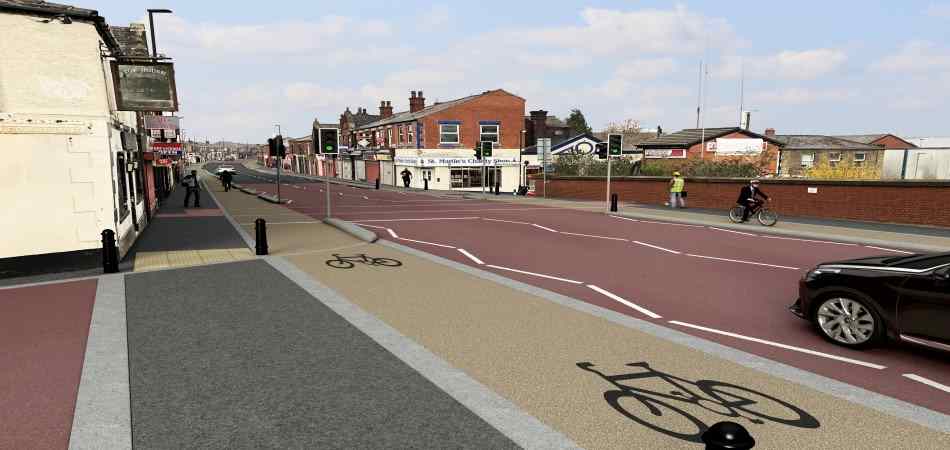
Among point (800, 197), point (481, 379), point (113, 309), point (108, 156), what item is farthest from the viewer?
point (800, 197)

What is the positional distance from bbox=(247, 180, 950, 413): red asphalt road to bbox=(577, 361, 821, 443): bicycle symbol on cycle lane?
1.25 meters

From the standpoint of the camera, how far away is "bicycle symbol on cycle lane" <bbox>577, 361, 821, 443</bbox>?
4434 mm

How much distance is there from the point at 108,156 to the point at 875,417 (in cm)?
1370

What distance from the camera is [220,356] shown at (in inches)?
235

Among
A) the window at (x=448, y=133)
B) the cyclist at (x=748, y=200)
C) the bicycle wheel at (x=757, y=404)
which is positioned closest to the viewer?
the bicycle wheel at (x=757, y=404)

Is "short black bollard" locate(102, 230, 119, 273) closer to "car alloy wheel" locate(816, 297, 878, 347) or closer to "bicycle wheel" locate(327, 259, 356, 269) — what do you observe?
"bicycle wheel" locate(327, 259, 356, 269)

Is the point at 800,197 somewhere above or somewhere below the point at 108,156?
below

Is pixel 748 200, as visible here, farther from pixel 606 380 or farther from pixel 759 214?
pixel 606 380

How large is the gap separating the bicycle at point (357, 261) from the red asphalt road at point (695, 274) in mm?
1597

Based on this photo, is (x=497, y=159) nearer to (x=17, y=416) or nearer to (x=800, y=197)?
(x=800, y=197)

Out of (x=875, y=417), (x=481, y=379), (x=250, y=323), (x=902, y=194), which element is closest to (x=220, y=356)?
(x=250, y=323)

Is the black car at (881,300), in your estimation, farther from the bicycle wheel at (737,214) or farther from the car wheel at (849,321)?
the bicycle wheel at (737,214)

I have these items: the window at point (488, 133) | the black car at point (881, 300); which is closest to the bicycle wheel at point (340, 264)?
the black car at point (881, 300)

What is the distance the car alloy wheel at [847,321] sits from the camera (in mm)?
6191
